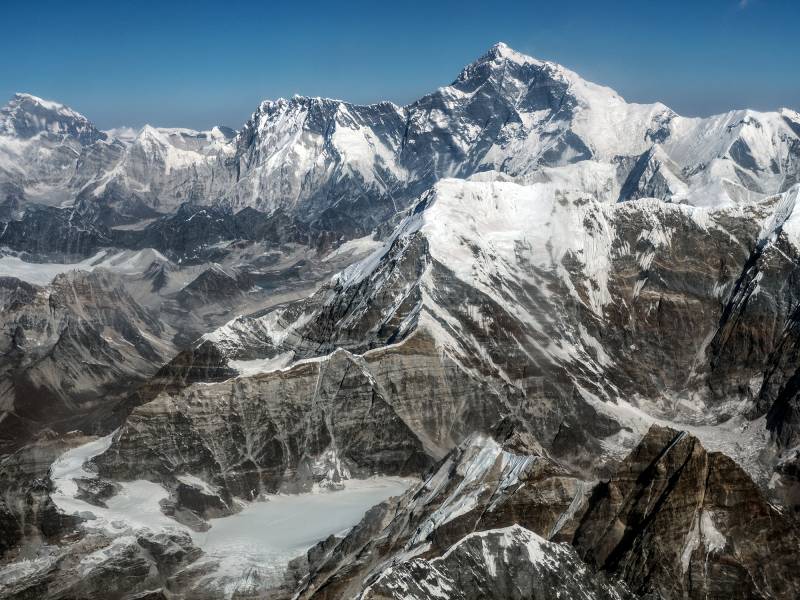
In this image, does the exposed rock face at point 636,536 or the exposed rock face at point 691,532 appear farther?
the exposed rock face at point 636,536

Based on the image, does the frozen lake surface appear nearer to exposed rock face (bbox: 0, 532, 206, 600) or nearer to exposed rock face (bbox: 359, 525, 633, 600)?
exposed rock face (bbox: 0, 532, 206, 600)

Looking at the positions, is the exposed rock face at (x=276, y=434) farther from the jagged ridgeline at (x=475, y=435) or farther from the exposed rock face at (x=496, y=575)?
the exposed rock face at (x=496, y=575)

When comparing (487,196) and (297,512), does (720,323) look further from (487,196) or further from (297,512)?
(297,512)

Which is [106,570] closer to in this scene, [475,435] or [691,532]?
[475,435]

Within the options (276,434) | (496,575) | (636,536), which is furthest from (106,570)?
(636,536)

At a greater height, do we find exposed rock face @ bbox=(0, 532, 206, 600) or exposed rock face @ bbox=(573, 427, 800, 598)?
exposed rock face @ bbox=(573, 427, 800, 598)

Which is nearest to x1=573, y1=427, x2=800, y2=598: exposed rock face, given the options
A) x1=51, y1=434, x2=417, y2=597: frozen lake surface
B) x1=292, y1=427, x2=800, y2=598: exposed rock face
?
x1=292, y1=427, x2=800, y2=598: exposed rock face

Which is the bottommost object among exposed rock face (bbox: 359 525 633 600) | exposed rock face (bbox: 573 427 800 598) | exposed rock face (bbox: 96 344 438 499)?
exposed rock face (bbox: 96 344 438 499)

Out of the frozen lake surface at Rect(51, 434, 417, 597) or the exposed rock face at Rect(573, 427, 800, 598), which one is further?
the frozen lake surface at Rect(51, 434, 417, 597)

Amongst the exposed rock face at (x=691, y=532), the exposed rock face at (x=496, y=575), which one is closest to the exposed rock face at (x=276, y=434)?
the exposed rock face at (x=496, y=575)
